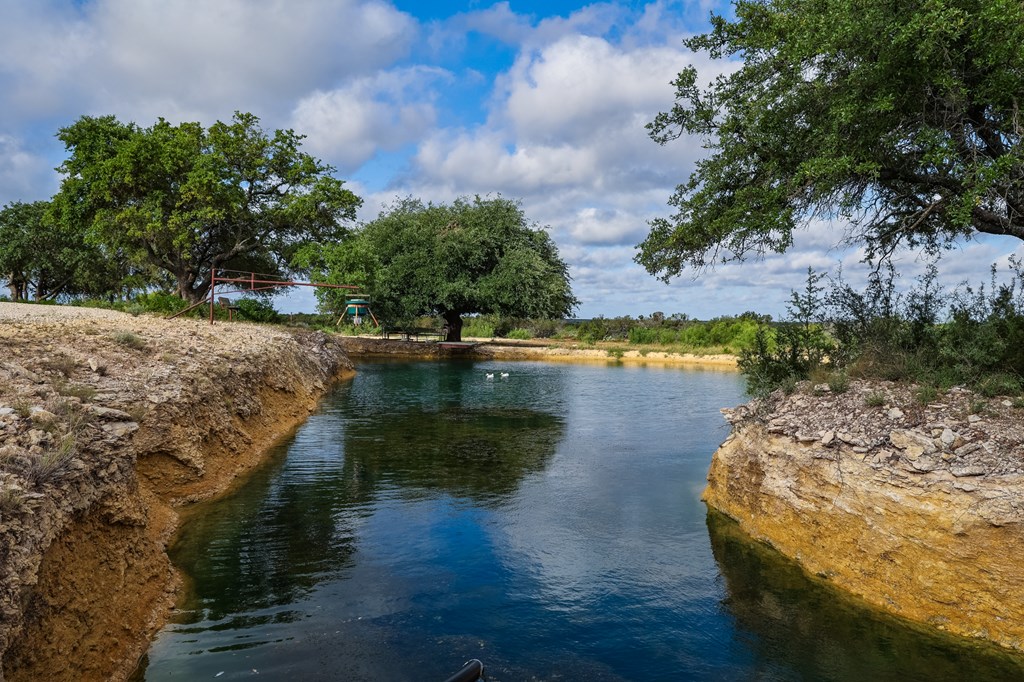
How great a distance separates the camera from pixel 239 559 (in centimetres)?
898

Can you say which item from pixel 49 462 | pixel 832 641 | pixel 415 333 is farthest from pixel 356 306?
pixel 832 641

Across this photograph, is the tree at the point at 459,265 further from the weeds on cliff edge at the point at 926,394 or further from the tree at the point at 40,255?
the weeds on cliff edge at the point at 926,394

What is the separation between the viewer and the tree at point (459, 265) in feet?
152

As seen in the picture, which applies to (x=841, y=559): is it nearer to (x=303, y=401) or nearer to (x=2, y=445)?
(x=2, y=445)

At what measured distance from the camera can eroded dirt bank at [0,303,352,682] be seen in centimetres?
539

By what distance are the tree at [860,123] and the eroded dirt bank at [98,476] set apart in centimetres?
1055

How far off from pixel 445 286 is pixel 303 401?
24681mm

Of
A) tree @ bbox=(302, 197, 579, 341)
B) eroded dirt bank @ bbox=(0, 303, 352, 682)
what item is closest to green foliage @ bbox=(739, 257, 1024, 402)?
eroded dirt bank @ bbox=(0, 303, 352, 682)

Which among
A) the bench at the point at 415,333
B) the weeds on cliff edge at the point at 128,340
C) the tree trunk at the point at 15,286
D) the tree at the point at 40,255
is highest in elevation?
the tree at the point at 40,255

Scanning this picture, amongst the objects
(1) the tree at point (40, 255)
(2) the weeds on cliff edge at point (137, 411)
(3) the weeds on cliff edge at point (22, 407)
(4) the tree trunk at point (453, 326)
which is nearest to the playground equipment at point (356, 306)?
(4) the tree trunk at point (453, 326)

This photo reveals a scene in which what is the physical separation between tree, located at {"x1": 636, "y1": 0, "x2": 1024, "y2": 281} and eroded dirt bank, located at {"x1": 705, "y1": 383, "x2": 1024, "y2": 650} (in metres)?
2.91

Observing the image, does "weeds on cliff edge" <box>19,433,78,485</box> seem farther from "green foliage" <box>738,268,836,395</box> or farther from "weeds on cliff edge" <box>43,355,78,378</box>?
"green foliage" <box>738,268,836,395</box>

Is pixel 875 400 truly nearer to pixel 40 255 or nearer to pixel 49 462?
pixel 49 462

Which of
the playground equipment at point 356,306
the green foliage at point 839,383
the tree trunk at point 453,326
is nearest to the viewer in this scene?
the green foliage at point 839,383
